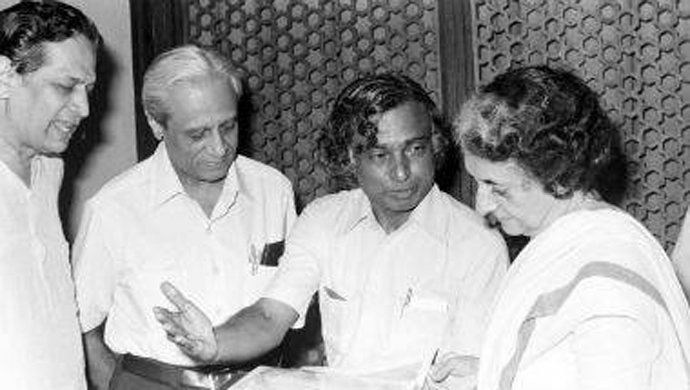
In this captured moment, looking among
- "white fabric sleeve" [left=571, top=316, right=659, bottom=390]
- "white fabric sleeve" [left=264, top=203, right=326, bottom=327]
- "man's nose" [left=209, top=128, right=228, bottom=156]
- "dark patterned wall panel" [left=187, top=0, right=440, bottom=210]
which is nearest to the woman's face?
"white fabric sleeve" [left=571, top=316, right=659, bottom=390]

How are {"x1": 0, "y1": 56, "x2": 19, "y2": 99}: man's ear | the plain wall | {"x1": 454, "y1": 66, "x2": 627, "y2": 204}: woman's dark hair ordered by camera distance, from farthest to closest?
the plain wall → {"x1": 0, "y1": 56, "x2": 19, "y2": 99}: man's ear → {"x1": 454, "y1": 66, "x2": 627, "y2": 204}: woman's dark hair

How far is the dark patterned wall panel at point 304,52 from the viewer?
2.24m

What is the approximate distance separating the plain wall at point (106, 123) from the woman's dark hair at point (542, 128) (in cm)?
134

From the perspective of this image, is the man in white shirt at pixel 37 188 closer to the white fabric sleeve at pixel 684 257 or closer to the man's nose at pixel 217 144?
the man's nose at pixel 217 144

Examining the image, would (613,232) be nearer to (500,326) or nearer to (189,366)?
(500,326)

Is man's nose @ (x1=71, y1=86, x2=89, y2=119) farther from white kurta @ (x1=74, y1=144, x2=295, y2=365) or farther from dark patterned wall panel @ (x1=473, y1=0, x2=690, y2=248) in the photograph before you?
dark patterned wall panel @ (x1=473, y1=0, x2=690, y2=248)

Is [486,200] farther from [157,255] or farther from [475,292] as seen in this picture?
[157,255]

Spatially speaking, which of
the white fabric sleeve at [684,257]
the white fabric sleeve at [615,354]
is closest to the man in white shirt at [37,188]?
the white fabric sleeve at [615,354]

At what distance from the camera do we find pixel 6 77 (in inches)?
64.8

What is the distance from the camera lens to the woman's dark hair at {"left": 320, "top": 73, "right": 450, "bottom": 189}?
1874 mm

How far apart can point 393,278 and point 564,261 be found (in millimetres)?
699

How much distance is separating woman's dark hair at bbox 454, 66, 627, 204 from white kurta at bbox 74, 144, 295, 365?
86cm

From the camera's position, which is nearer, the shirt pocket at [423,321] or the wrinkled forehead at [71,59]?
the wrinkled forehead at [71,59]

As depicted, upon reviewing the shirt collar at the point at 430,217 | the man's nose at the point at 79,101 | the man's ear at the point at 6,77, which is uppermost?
the man's ear at the point at 6,77
